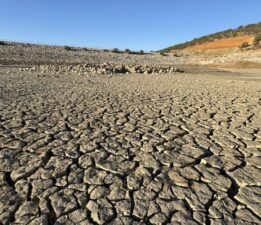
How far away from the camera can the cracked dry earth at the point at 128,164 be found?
8.04 ft

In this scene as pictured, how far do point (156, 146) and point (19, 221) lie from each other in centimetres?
190

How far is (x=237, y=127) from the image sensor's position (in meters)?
4.63

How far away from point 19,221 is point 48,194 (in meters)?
0.40

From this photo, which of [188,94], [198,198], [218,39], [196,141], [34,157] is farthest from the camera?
[218,39]

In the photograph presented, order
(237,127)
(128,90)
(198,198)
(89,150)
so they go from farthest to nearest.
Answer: (128,90), (237,127), (89,150), (198,198)

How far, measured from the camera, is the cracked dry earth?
2.45 m

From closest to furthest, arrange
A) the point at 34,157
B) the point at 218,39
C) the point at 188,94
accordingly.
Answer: the point at 34,157 → the point at 188,94 → the point at 218,39

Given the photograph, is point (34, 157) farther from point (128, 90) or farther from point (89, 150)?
point (128, 90)

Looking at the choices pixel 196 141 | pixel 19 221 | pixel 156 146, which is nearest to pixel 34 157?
pixel 19 221

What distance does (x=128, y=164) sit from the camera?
10.7 ft

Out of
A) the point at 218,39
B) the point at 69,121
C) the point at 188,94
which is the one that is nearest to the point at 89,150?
the point at 69,121

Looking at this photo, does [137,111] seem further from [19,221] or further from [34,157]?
[19,221]

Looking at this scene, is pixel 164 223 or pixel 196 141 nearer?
pixel 164 223

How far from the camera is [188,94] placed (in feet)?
25.1
